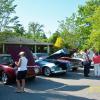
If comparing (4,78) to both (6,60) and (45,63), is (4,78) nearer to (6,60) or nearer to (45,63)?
(6,60)

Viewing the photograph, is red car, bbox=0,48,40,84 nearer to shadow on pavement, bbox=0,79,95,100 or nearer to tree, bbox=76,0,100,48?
shadow on pavement, bbox=0,79,95,100

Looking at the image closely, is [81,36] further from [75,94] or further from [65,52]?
[75,94]

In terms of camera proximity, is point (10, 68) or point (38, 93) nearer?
point (38, 93)

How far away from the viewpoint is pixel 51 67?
19594 mm

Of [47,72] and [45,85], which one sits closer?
[45,85]

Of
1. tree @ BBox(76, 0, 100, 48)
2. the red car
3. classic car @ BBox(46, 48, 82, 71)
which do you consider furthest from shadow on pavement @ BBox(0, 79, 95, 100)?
tree @ BBox(76, 0, 100, 48)

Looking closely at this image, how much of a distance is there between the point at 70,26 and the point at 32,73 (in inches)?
1466

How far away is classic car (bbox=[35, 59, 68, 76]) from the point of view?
19547 mm

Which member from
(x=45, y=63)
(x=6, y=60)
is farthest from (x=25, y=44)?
(x=6, y=60)

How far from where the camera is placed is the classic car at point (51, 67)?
64.1 ft

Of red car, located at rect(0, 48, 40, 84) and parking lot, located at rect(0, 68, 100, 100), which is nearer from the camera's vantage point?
parking lot, located at rect(0, 68, 100, 100)

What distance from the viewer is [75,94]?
1250 cm

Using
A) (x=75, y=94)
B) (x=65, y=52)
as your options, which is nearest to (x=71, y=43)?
(x=65, y=52)

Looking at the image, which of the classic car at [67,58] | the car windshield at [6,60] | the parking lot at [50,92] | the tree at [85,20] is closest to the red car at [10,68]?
the car windshield at [6,60]
